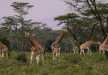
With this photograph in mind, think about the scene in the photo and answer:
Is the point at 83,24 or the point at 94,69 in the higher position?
the point at 94,69

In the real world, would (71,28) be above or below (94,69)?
below

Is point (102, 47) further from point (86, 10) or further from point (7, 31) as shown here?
point (7, 31)

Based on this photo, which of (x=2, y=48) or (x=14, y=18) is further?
(x=14, y=18)

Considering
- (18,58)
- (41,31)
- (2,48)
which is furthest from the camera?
(41,31)

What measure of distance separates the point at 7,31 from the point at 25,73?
3230 centimetres

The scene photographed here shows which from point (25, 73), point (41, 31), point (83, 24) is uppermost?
point (25, 73)

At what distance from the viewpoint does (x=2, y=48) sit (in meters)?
20.7

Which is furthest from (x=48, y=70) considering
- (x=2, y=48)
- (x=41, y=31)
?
(x=41, y=31)

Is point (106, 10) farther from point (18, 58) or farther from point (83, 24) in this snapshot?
point (18, 58)

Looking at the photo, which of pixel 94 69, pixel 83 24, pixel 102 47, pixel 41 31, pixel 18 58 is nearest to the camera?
pixel 94 69

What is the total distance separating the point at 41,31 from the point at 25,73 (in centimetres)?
3779

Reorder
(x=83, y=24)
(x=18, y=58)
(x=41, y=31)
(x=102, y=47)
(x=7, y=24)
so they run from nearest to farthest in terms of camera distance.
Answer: (x=102, y=47)
(x=18, y=58)
(x=83, y=24)
(x=7, y=24)
(x=41, y=31)

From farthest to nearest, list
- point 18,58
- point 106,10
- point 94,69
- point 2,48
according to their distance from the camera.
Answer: point 106,10
point 2,48
point 18,58
point 94,69

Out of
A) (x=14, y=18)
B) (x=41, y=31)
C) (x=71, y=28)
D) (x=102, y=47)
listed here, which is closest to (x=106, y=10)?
(x=71, y=28)
